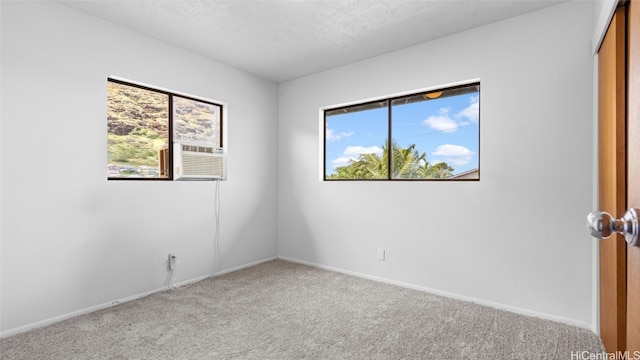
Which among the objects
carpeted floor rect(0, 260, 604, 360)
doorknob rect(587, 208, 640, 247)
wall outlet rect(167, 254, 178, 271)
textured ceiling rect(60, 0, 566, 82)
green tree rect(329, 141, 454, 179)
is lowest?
carpeted floor rect(0, 260, 604, 360)

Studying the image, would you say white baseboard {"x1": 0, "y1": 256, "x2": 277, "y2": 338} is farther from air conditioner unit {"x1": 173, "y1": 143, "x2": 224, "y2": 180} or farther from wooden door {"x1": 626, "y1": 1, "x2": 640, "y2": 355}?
wooden door {"x1": 626, "y1": 1, "x2": 640, "y2": 355}

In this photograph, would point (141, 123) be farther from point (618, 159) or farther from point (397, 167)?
point (618, 159)

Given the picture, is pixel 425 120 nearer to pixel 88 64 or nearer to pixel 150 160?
pixel 150 160

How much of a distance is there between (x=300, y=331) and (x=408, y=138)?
2213 mm

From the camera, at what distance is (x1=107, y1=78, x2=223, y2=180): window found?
9.17ft

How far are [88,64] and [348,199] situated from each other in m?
2.73

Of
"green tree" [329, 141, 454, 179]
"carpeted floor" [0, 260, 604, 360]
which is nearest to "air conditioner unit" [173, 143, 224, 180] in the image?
"carpeted floor" [0, 260, 604, 360]

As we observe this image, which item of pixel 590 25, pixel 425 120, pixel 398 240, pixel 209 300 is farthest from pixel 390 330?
pixel 590 25

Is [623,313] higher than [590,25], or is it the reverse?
[590,25]

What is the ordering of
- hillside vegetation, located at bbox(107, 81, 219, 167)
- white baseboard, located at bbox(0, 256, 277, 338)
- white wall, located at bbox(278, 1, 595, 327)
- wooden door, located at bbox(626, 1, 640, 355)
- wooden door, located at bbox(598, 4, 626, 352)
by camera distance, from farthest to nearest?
hillside vegetation, located at bbox(107, 81, 219, 167) < white wall, located at bbox(278, 1, 595, 327) < white baseboard, located at bbox(0, 256, 277, 338) < wooden door, located at bbox(598, 4, 626, 352) < wooden door, located at bbox(626, 1, 640, 355)

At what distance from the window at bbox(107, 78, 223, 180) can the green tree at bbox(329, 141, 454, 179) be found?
1.65 meters

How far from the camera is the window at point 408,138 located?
117 inches

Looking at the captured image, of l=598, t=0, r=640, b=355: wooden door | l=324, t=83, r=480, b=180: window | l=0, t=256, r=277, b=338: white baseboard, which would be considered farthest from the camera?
l=324, t=83, r=480, b=180: window

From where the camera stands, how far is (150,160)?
10.0 ft
